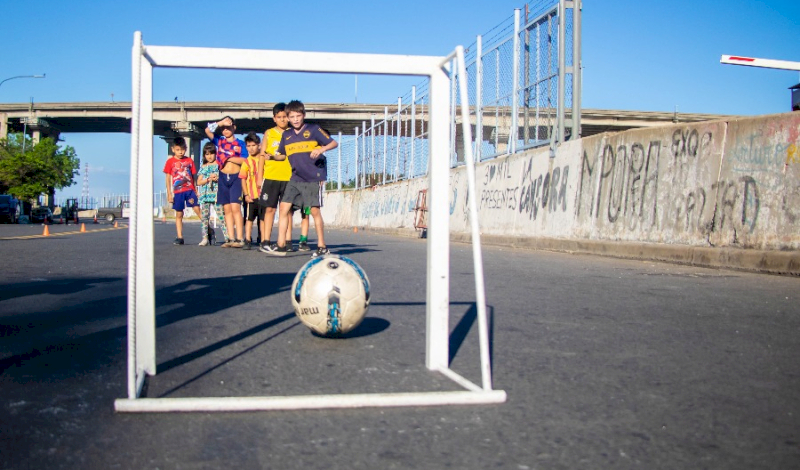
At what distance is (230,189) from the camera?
40.4 ft

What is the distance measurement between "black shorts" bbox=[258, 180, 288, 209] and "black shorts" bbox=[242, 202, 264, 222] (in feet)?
5.30

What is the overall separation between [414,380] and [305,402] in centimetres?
60

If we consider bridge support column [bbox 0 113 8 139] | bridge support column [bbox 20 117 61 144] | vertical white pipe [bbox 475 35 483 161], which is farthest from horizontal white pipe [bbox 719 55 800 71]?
bridge support column [bbox 0 113 8 139]

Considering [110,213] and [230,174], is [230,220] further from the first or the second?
[110,213]

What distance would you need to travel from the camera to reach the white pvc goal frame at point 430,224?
9.48 feet

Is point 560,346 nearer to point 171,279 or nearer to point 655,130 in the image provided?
point 171,279

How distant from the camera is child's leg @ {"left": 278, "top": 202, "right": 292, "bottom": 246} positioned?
1025 cm

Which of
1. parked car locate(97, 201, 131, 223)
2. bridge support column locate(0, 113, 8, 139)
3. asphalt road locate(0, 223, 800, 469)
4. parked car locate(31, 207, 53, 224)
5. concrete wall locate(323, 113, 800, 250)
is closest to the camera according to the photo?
asphalt road locate(0, 223, 800, 469)

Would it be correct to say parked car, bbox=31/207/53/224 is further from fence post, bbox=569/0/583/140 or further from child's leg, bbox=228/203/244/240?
fence post, bbox=569/0/583/140

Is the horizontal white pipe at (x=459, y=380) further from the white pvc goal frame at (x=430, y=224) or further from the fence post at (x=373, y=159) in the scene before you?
the fence post at (x=373, y=159)

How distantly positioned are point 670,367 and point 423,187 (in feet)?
59.2

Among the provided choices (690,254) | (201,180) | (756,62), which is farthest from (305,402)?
(756,62)

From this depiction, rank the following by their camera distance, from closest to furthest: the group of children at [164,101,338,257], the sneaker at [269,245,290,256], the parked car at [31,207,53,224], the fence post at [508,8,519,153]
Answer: the group of children at [164,101,338,257]
the sneaker at [269,245,290,256]
the fence post at [508,8,519,153]
the parked car at [31,207,53,224]

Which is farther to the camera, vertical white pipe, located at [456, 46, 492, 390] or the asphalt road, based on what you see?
vertical white pipe, located at [456, 46, 492, 390]
